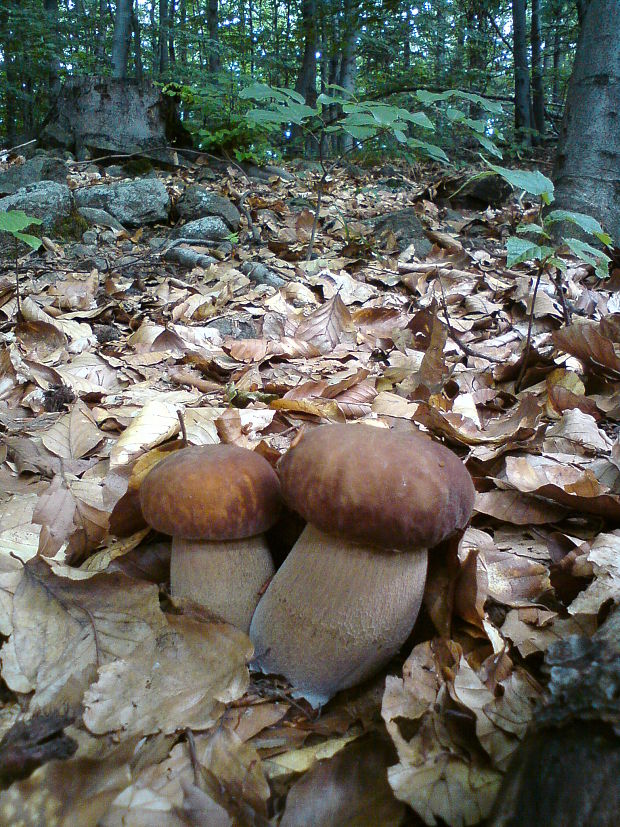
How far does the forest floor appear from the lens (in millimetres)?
1015

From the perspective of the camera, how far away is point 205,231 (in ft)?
19.6

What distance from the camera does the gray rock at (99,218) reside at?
254 inches

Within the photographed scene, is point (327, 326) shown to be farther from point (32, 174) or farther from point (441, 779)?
point (32, 174)

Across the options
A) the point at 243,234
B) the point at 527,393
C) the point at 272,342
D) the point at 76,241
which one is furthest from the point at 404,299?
the point at 76,241

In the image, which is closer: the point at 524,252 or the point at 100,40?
the point at 524,252

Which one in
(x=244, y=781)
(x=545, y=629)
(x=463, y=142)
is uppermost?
(x=463, y=142)

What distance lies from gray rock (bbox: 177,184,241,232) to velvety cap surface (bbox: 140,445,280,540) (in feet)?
18.0

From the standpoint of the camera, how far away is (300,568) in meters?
1.29

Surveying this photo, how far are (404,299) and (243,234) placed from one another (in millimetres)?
2762

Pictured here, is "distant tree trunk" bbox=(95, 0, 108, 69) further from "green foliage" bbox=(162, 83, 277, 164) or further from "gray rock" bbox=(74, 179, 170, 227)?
"gray rock" bbox=(74, 179, 170, 227)

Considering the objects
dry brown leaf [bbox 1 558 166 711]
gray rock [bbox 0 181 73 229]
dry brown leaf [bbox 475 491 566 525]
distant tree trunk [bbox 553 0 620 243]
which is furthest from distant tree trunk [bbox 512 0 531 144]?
dry brown leaf [bbox 1 558 166 711]

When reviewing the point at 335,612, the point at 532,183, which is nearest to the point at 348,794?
the point at 335,612

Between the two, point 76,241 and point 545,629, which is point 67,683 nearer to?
point 545,629

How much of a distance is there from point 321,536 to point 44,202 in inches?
239
